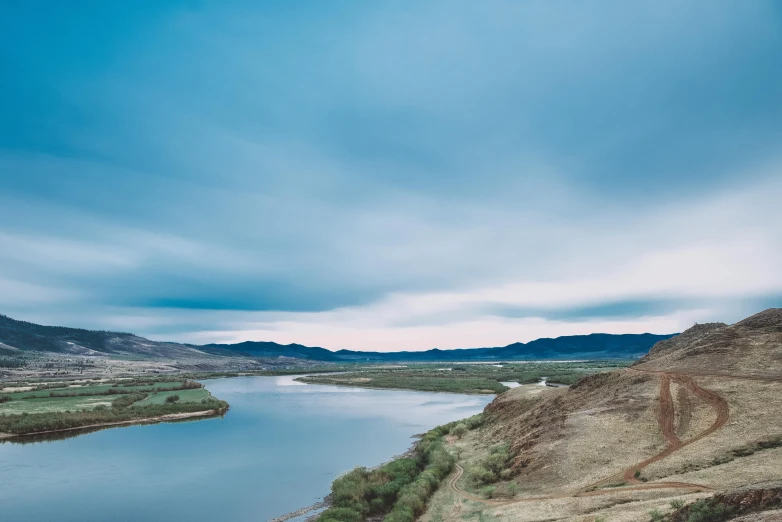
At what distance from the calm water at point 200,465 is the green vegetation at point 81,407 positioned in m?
4.57

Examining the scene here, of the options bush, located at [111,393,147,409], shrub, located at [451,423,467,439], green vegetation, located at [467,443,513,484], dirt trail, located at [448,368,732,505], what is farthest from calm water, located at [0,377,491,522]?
bush, located at [111,393,147,409]

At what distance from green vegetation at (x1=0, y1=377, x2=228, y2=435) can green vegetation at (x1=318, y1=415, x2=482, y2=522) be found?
38.0 m

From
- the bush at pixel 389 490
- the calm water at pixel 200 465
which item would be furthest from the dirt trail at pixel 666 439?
the calm water at pixel 200 465

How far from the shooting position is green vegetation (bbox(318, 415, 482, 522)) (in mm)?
23562

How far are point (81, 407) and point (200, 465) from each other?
34771 mm

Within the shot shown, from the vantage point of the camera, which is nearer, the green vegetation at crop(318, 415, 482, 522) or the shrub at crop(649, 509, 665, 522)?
the shrub at crop(649, 509, 665, 522)

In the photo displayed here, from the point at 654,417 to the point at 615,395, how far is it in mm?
5185

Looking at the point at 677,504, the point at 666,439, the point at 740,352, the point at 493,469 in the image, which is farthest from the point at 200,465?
the point at 740,352

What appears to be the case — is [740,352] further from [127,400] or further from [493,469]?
[127,400]

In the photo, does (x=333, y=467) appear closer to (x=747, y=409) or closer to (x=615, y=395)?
(x=615, y=395)

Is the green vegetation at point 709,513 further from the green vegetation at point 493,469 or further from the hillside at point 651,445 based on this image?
the green vegetation at point 493,469

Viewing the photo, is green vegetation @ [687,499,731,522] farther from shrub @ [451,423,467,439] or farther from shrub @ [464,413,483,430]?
shrub @ [464,413,483,430]

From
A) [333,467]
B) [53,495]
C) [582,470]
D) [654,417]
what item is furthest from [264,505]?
[654,417]

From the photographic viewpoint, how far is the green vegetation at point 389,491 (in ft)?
77.3
